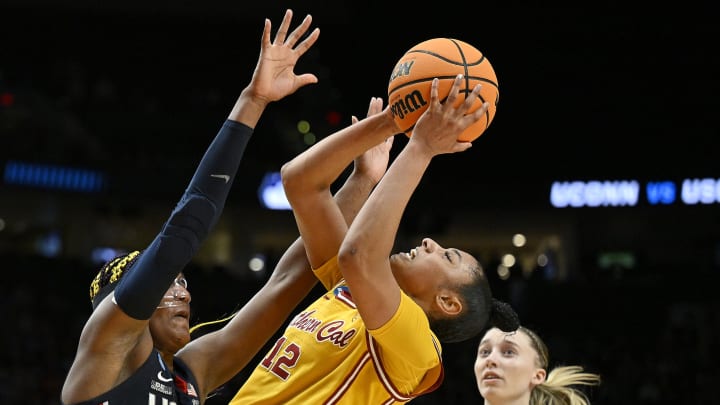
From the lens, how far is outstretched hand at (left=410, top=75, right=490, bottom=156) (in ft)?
8.99

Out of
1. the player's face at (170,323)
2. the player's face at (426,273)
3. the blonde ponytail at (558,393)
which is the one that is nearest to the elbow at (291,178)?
the player's face at (426,273)

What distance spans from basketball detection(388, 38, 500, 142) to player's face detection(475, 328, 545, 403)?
1662mm

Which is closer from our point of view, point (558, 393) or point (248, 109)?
point (248, 109)

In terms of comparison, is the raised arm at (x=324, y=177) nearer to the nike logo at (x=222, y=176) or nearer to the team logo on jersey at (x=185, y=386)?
the nike logo at (x=222, y=176)

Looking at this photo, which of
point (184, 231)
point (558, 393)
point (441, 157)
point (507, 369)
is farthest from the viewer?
point (441, 157)

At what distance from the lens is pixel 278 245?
2339 cm

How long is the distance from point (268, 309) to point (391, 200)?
0.99 meters

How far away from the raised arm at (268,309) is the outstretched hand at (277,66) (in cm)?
51

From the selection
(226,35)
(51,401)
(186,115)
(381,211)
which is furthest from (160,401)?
(226,35)

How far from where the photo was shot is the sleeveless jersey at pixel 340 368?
305 centimetres

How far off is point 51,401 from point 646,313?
412 inches

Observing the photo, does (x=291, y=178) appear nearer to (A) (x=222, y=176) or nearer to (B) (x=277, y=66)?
(B) (x=277, y=66)

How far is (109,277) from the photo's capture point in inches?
112

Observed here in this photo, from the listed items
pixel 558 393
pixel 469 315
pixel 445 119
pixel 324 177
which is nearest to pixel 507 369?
pixel 558 393
